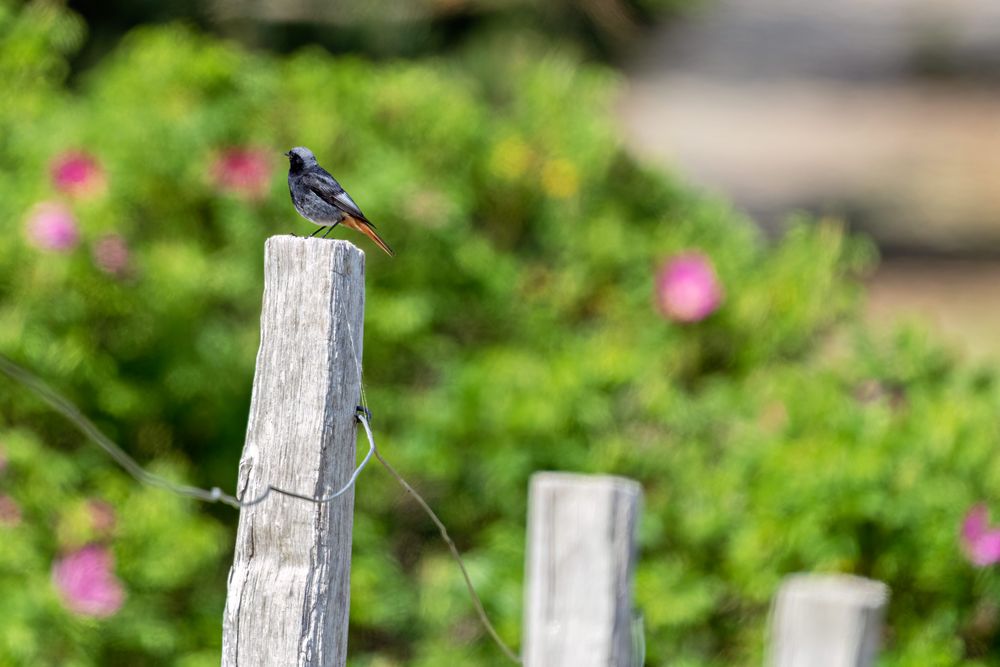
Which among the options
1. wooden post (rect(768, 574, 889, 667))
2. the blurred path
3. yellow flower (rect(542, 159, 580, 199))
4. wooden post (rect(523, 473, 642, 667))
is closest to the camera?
wooden post (rect(523, 473, 642, 667))

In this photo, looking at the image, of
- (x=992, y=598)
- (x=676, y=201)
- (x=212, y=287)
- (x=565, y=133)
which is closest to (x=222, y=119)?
(x=212, y=287)

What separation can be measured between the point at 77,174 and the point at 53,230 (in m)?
0.40

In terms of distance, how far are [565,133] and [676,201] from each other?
0.53 metres

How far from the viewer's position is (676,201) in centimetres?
541

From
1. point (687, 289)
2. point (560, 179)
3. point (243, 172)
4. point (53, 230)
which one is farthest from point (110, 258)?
point (687, 289)

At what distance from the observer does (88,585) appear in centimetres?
392

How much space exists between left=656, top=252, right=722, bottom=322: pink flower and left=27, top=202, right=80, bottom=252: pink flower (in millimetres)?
2032

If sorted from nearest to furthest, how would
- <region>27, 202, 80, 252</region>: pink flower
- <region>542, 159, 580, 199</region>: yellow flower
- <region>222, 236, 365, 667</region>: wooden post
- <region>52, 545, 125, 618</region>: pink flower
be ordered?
<region>222, 236, 365, 667</region>: wooden post, <region>52, 545, 125, 618</region>: pink flower, <region>27, 202, 80, 252</region>: pink flower, <region>542, 159, 580, 199</region>: yellow flower

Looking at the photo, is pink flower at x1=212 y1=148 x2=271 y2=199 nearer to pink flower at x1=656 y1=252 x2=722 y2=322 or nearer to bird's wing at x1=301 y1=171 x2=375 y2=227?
pink flower at x1=656 y1=252 x2=722 y2=322

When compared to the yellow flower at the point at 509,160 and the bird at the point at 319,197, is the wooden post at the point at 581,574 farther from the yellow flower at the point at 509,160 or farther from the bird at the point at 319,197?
the yellow flower at the point at 509,160

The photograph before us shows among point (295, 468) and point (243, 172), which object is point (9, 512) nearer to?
point (243, 172)

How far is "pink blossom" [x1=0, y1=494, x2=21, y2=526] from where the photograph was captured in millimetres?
3969

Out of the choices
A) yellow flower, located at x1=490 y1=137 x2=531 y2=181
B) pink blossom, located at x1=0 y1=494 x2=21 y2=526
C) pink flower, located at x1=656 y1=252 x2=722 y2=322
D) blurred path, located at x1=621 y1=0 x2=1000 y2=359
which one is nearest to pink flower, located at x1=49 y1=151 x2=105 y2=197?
pink blossom, located at x1=0 y1=494 x2=21 y2=526

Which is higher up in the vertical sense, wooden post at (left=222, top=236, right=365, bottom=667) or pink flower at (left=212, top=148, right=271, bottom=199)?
pink flower at (left=212, top=148, right=271, bottom=199)
